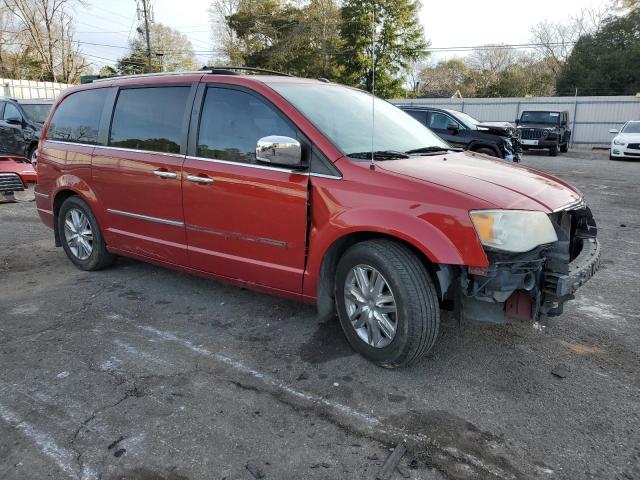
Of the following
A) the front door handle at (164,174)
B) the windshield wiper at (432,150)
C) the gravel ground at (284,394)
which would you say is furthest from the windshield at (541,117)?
the front door handle at (164,174)

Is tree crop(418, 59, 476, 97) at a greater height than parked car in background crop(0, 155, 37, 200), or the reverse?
tree crop(418, 59, 476, 97)

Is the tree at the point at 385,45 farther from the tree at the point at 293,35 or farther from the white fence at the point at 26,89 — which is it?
the white fence at the point at 26,89

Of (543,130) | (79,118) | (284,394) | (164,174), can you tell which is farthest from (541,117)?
(284,394)

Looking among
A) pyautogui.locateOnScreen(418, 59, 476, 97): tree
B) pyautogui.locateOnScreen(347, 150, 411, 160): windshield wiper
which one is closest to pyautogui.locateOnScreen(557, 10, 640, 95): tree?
pyautogui.locateOnScreen(418, 59, 476, 97): tree

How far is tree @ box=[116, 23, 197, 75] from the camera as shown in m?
52.3

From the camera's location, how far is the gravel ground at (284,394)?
238cm

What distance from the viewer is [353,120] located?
150 inches

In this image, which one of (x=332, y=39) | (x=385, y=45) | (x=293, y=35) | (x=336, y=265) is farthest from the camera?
(x=293, y=35)

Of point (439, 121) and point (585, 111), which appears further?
point (585, 111)

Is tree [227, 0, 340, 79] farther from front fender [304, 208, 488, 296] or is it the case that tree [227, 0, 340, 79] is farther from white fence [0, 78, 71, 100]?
front fender [304, 208, 488, 296]

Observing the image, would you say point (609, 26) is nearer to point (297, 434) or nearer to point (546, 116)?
point (546, 116)

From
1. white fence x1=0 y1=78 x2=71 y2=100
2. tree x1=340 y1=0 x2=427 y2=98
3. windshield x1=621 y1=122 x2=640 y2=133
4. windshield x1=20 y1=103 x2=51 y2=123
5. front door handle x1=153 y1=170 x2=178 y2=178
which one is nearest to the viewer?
front door handle x1=153 y1=170 x2=178 y2=178

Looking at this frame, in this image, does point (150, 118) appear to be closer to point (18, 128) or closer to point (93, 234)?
point (93, 234)

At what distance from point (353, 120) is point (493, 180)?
116 cm
